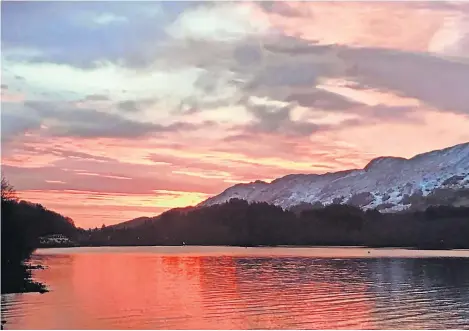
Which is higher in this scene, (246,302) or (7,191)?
(7,191)

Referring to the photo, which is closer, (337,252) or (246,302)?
(246,302)

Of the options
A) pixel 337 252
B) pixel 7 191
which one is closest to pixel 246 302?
pixel 7 191

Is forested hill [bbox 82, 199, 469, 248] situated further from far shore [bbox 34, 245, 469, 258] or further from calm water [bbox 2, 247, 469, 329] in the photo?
calm water [bbox 2, 247, 469, 329]

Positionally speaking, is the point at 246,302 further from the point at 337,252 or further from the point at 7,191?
the point at 337,252

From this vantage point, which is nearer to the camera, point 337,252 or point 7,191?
point 7,191

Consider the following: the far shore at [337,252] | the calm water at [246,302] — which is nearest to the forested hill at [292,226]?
the far shore at [337,252]

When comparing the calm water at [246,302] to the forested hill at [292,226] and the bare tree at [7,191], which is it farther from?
the forested hill at [292,226]

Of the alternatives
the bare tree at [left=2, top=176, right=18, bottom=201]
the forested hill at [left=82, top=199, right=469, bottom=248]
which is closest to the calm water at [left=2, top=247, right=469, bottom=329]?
the bare tree at [left=2, top=176, right=18, bottom=201]

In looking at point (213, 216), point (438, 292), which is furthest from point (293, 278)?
point (213, 216)

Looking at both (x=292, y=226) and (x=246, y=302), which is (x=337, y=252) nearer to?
(x=292, y=226)

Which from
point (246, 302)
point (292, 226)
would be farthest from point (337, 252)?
point (246, 302)

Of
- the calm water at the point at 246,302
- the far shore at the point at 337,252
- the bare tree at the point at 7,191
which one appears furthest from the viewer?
the far shore at the point at 337,252

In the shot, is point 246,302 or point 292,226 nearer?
point 246,302

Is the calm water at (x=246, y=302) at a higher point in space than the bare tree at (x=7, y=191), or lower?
lower
